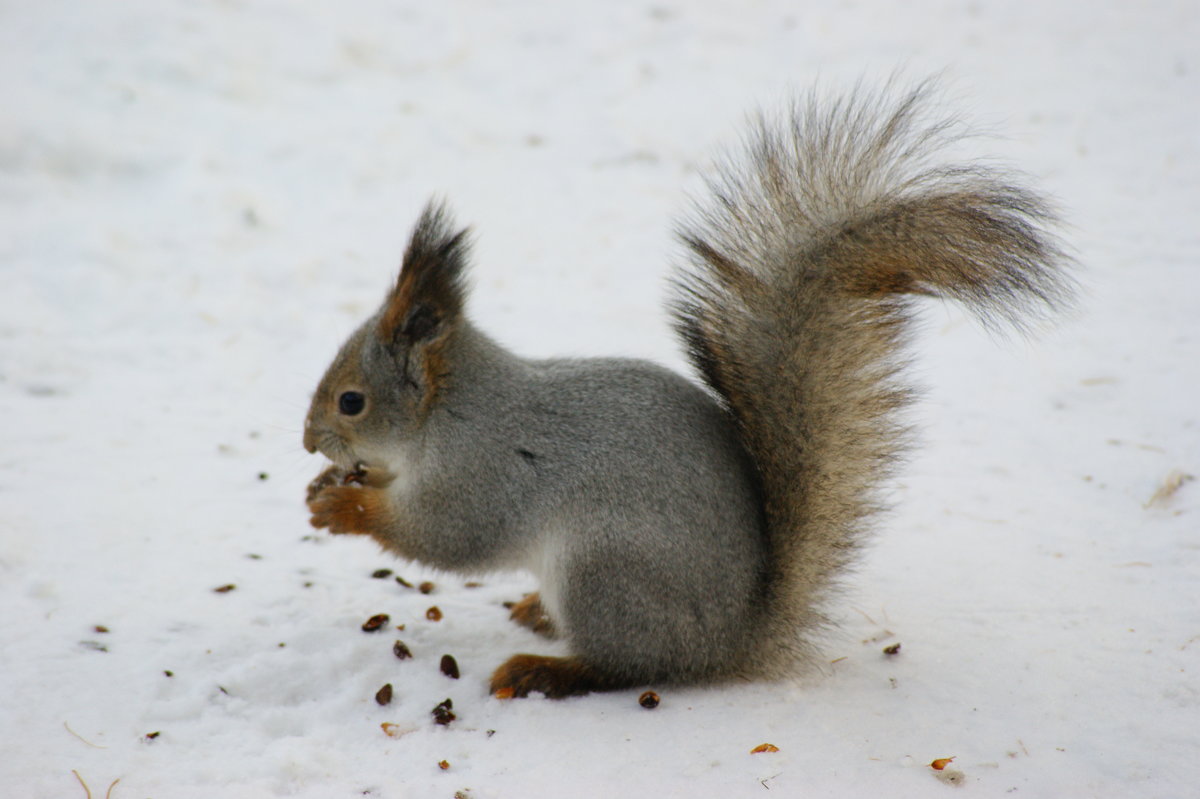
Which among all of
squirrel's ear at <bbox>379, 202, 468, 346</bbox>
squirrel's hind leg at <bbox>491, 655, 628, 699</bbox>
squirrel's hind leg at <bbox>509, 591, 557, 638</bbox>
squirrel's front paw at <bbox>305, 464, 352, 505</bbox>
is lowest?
squirrel's hind leg at <bbox>491, 655, 628, 699</bbox>

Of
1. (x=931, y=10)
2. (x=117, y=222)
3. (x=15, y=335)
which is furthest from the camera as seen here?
(x=931, y=10)

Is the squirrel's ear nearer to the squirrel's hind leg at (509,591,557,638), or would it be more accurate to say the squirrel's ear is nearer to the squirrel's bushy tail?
the squirrel's bushy tail

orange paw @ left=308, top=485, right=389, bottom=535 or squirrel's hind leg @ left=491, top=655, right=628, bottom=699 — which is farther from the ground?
orange paw @ left=308, top=485, right=389, bottom=535

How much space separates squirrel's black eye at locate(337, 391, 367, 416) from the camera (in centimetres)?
207

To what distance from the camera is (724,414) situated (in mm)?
1990

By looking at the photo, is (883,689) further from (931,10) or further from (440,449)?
(931,10)

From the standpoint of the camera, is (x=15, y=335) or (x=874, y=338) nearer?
(x=874, y=338)

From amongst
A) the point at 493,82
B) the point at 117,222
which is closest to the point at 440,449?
the point at 117,222

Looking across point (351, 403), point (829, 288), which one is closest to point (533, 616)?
point (351, 403)

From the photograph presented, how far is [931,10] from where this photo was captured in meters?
5.93

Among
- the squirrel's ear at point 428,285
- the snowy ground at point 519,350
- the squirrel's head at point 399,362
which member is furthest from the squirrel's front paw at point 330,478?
the squirrel's ear at point 428,285

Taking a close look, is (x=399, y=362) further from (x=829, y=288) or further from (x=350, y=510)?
(x=829, y=288)

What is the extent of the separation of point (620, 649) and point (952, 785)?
1.96ft

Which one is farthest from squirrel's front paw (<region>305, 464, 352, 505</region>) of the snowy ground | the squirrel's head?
the snowy ground
